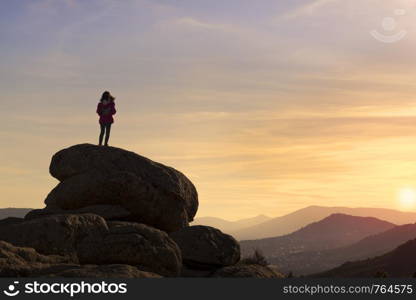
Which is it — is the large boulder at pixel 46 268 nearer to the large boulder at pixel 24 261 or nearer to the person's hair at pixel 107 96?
the large boulder at pixel 24 261

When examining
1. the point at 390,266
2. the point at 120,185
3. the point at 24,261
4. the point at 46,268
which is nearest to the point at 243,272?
the point at 120,185

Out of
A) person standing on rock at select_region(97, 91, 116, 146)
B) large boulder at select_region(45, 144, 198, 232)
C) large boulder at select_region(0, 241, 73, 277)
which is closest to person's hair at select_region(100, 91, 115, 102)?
person standing on rock at select_region(97, 91, 116, 146)

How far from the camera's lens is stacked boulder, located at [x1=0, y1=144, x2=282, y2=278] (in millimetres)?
19031

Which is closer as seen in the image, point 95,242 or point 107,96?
point 95,242

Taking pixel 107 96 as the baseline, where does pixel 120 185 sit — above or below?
below

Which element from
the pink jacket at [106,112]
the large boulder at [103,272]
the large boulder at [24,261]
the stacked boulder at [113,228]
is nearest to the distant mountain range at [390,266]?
the stacked boulder at [113,228]

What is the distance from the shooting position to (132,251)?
20703mm

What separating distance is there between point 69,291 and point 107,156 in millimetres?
13684

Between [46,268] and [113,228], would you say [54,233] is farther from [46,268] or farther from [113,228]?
[46,268]

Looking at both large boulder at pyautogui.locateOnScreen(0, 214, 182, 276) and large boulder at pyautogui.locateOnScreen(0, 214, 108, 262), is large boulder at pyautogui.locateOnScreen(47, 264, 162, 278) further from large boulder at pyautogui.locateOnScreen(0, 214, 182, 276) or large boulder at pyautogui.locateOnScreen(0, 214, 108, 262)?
large boulder at pyautogui.locateOnScreen(0, 214, 108, 262)

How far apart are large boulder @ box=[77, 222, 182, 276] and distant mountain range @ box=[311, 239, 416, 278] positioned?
377 feet

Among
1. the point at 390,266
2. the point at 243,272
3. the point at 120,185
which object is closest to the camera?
the point at 243,272

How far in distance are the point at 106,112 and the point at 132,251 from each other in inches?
407

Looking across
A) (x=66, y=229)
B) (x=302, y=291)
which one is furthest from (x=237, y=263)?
(x=302, y=291)
